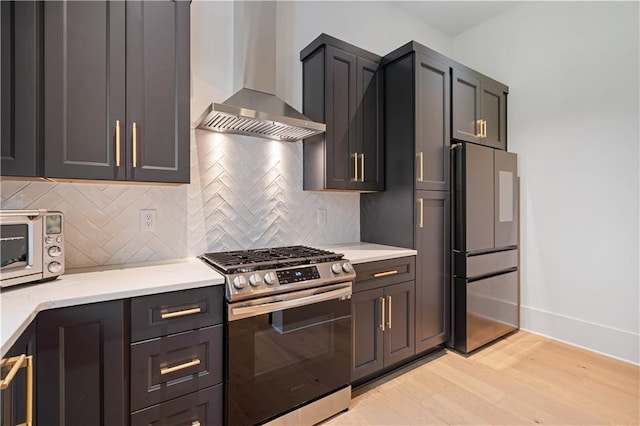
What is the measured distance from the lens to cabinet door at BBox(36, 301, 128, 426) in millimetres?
1169

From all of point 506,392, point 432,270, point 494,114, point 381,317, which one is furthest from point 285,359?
point 494,114

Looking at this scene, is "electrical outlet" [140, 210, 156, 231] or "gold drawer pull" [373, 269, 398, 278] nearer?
"electrical outlet" [140, 210, 156, 231]

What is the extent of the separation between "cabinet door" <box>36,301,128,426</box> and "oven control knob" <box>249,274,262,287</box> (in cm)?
55

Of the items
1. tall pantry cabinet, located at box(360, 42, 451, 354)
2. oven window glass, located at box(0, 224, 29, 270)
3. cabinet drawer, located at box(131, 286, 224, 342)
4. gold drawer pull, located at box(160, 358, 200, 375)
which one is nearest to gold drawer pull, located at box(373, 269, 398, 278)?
tall pantry cabinet, located at box(360, 42, 451, 354)

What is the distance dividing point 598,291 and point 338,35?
3.19m

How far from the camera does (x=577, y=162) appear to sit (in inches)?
109

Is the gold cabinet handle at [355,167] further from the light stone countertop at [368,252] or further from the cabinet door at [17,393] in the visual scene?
the cabinet door at [17,393]

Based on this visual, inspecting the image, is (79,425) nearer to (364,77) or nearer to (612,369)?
(364,77)

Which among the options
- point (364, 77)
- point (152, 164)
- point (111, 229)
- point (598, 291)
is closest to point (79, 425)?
point (111, 229)

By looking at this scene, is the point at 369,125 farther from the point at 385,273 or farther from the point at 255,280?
the point at 255,280

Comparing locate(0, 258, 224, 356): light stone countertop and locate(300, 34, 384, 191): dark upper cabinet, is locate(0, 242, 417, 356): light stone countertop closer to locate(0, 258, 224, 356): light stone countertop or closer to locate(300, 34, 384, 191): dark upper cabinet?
locate(0, 258, 224, 356): light stone countertop

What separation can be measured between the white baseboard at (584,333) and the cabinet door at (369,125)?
205 cm

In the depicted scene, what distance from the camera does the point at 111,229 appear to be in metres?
1.86

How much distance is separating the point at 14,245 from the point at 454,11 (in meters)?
4.03
